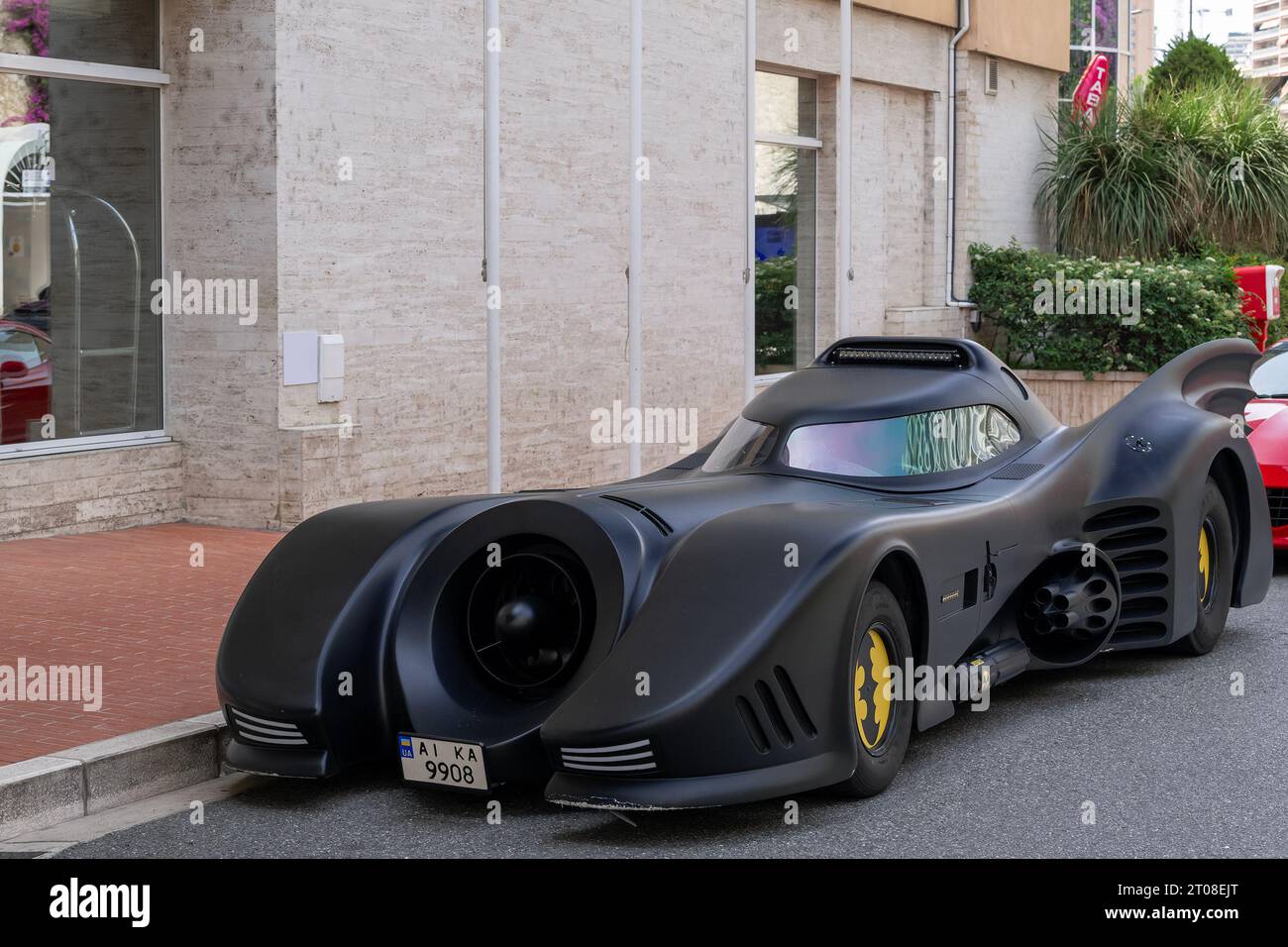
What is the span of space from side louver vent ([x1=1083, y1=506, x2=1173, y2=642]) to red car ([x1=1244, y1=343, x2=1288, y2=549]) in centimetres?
237

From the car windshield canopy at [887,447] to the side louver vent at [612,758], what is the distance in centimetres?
183

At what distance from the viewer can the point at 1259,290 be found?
722 inches

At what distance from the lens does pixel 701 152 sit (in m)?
15.2

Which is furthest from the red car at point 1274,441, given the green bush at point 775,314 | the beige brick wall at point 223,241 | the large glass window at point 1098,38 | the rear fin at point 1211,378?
the large glass window at point 1098,38

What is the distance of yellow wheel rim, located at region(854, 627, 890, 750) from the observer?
209 inches

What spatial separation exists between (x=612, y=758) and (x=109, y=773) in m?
1.84

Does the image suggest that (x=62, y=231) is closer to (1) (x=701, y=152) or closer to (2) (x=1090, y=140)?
(1) (x=701, y=152)

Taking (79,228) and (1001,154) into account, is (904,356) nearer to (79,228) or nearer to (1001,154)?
(79,228)

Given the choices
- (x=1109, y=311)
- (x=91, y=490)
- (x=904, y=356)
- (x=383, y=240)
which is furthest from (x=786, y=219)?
(x=904, y=356)

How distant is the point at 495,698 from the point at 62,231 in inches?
257

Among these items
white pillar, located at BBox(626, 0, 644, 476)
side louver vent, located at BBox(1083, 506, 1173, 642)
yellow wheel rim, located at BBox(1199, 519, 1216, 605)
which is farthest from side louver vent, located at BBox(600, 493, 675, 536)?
white pillar, located at BBox(626, 0, 644, 476)

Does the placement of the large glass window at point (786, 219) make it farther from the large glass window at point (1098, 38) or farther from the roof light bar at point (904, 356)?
the large glass window at point (1098, 38)

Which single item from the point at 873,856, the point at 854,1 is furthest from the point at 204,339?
the point at 854,1

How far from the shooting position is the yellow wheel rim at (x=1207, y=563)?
7688 millimetres
